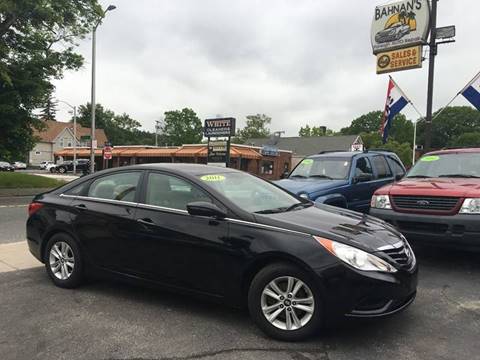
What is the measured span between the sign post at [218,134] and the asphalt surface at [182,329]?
1796cm

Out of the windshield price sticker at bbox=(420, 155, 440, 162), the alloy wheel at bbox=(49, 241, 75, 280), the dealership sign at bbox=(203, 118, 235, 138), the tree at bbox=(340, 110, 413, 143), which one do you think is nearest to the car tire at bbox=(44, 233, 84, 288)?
the alloy wheel at bbox=(49, 241, 75, 280)

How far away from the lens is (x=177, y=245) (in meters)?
4.47

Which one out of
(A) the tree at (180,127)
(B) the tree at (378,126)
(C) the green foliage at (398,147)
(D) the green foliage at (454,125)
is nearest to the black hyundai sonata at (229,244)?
(C) the green foliage at (398,147)

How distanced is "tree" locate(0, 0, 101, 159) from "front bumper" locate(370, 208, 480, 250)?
1506cm

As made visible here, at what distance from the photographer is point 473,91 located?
13852mm

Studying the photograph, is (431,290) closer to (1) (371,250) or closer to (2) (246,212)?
(1) (371,250)

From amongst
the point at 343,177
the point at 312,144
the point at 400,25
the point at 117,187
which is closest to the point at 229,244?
the point at 117,187

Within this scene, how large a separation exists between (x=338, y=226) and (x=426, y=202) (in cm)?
276

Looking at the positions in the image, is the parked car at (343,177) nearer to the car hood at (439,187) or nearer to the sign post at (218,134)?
the car hood at (439,187)

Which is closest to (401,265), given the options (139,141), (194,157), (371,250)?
(371,250)

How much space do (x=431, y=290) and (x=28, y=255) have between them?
5826 millimetres

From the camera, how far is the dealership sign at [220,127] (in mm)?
23109

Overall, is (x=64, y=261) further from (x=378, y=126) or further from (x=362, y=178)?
(x=378, y=126)

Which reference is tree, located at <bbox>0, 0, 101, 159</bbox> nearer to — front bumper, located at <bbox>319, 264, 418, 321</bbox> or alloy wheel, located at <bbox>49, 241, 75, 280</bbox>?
alloy wheel, located at <bbox>49, 241, 75, 280</bbox>
